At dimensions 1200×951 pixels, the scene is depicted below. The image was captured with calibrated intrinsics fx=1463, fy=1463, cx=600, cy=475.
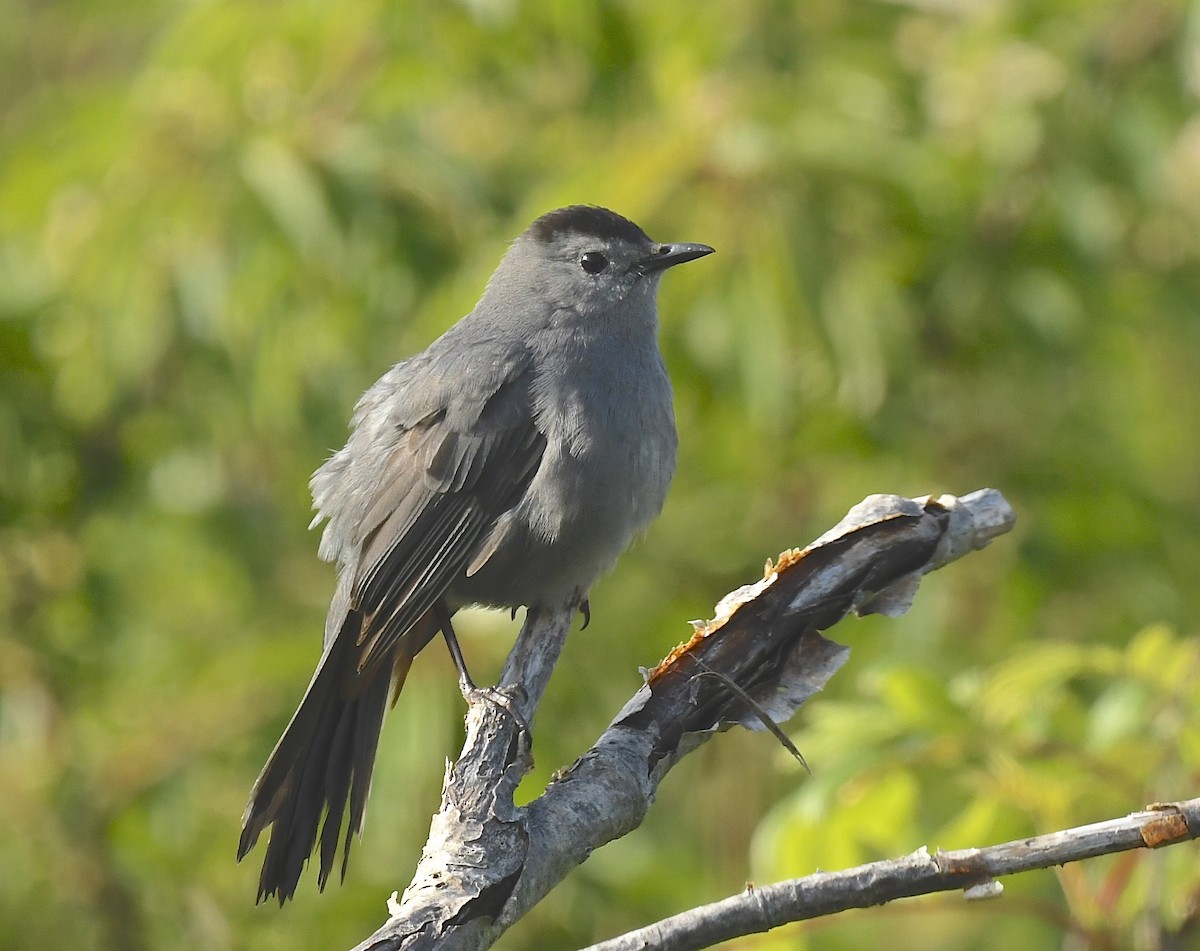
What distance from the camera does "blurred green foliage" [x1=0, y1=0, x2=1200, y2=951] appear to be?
4.43m

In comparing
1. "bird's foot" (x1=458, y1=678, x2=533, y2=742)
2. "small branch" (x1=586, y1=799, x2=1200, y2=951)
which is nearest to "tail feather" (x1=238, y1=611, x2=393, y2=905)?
"bird's foot" (x1=458, y1=678, x2=533, y2=742)

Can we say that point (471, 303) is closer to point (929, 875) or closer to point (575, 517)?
point (575, 517)

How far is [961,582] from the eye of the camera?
4.99 metres

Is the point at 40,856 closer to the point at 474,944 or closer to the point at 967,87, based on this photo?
the point at 474,944

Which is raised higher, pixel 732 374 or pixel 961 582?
pixel 732 374

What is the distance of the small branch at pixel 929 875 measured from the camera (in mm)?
2090

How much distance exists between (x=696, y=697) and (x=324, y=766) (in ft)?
3.86

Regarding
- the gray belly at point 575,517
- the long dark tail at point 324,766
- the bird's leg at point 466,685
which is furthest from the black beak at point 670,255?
the long dark tail at point 324,766

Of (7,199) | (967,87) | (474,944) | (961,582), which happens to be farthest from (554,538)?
(7,199)

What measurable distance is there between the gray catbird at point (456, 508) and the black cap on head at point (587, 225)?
1.19ft

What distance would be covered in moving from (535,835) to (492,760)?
20cm

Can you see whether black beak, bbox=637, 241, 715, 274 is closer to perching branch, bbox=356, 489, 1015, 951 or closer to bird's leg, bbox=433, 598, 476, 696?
bird's leg, bbox=433, 598, 476, 696

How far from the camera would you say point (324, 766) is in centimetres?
355

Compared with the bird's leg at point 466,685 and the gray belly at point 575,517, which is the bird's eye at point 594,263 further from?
the bird's leg at point 466,685
